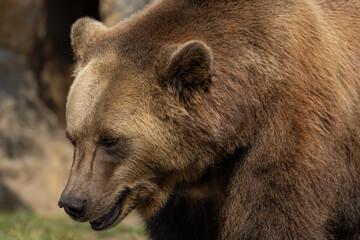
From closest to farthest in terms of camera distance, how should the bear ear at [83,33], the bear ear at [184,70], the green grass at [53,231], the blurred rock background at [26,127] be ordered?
the bear ear at [184,70], the bear ear at [83,33], the green grass at [53,231], the blurred rock background at [26,127]

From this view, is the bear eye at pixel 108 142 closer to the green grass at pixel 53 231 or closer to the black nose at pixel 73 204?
the black nose at pixel 73 204

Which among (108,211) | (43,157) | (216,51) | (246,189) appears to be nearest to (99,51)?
(216,51)

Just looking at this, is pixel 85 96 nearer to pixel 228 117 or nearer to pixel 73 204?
pixel 73 204

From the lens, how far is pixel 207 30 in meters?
4.42

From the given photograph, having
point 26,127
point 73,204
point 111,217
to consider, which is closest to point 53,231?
point 111,217

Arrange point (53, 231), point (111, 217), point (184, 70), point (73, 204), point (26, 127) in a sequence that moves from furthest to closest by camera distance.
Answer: point (26, 127) < point (53, 231) < point (111, 217) < point (184, 70) < point (73, 204)

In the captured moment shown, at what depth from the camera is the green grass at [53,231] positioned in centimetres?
685

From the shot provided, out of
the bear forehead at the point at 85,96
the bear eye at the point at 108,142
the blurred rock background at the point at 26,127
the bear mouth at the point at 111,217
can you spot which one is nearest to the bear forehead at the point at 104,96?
the bear forehead at the point at 85,96

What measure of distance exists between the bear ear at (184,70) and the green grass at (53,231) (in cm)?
306

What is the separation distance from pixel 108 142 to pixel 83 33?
3.75 ft

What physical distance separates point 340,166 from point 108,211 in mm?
1675

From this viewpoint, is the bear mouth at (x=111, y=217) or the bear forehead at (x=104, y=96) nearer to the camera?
the bear forehead at (x=104, y=96)

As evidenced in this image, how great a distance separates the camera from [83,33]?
498 cm

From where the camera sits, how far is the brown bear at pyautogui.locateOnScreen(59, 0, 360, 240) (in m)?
4.21
